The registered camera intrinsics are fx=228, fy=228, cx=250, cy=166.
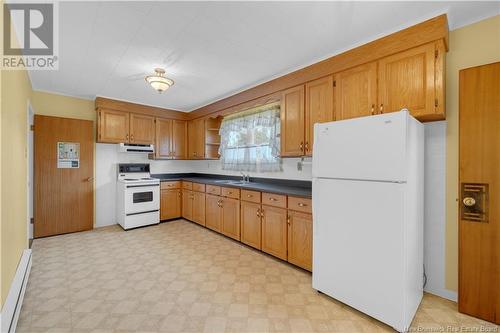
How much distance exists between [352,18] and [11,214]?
332 cm

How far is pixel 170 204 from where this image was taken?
489 centimetres

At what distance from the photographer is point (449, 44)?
6.86 ft

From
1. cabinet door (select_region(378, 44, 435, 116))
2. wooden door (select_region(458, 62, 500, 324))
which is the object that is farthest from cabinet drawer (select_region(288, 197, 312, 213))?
wooden door (select_region(458, 62, 500, 324))

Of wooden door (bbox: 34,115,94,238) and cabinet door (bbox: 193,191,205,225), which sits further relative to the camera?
cabinet door (bbox: 193,191,205,225)

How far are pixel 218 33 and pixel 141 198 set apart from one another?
11.3 ft

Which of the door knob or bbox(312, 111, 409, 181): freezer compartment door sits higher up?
bbox(312, 111, 409, 181): freezer compartment door

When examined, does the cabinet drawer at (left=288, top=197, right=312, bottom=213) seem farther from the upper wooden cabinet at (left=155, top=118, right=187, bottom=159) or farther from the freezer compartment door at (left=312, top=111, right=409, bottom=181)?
the upper wooden cabinet at (left=155, top=118, right=187, bottom=159)

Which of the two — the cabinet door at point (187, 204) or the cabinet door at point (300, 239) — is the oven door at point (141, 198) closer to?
the cabinet door at point (187, 204)

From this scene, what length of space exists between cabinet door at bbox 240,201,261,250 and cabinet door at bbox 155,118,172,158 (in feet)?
8.24

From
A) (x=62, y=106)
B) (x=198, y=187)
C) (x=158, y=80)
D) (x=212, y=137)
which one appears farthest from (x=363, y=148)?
(x=62, y=106)

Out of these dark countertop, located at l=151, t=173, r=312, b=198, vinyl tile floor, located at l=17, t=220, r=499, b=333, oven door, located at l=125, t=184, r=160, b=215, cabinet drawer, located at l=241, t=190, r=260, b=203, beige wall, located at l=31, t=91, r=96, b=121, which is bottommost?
vinyl tile floor, located at l=17, t=220, r=499, b=333

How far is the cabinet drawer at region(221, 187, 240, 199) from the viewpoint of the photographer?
11.7 ft

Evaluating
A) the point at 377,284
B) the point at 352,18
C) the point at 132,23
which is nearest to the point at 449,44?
the point at 352,18

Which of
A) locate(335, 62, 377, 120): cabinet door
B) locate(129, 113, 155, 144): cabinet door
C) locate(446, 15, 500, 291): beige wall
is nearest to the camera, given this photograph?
locate(446, 15, 500, 291): beige wall
